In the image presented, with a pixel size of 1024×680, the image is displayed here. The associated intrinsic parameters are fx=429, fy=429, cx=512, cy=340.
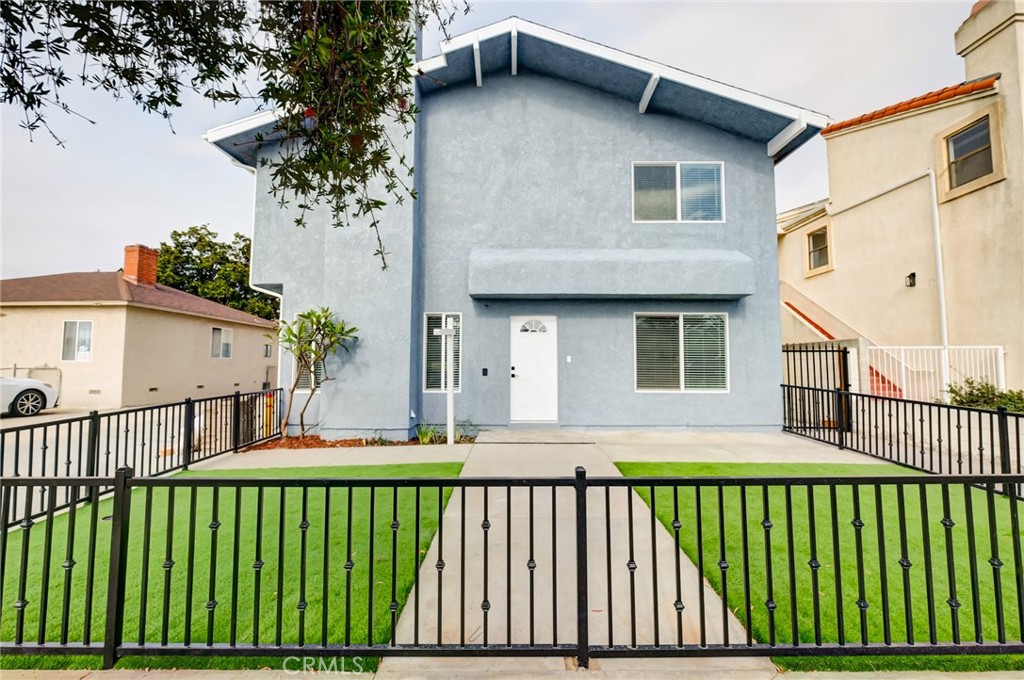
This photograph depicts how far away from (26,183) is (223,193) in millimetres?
5965

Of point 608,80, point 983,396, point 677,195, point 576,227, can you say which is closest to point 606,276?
point 576,227

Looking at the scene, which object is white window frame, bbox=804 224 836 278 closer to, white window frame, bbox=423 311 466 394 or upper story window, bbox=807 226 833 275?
upper story window, bbox=807 226 833 275

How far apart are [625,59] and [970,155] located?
27.7 ft

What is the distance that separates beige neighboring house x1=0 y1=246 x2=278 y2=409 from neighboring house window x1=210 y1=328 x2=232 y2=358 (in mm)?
889

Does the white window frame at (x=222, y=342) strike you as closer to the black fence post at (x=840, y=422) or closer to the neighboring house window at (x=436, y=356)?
the neighboring house window at (x=436, y=356)

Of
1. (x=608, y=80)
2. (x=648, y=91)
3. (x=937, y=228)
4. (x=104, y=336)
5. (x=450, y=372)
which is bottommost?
(x=450, y=372)

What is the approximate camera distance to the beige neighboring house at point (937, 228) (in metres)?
9.02

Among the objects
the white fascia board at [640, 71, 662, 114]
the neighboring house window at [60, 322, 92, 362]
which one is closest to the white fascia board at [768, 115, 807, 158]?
the white fascia board at [640, 71, 662, 114]

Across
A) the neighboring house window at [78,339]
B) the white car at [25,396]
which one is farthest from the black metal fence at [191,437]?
the neighboring house window at [78,339]

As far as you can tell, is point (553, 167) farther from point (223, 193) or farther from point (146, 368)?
point (146, 368)

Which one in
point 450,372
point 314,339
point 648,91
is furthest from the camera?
point 648,91

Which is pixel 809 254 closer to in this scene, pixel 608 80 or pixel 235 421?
pixel 608 80

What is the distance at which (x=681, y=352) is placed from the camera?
910cm

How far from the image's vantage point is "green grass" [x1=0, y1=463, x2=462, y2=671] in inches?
97.0
